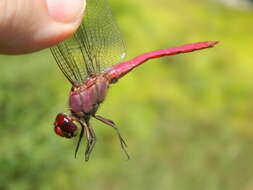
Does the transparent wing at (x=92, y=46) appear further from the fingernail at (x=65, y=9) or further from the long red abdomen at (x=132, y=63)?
the fingernail at (x=65, y=9)

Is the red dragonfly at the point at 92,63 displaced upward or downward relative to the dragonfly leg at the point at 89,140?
upward

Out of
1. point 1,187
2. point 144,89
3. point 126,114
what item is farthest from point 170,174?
point 144,89

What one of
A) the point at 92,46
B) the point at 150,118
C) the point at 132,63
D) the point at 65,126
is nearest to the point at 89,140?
the point at 65,126

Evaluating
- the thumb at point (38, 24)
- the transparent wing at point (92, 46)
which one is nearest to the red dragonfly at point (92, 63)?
the transparent wing at point (92, 46)

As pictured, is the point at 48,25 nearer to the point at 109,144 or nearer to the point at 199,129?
the point at 109,144

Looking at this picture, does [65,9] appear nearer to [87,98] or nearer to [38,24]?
[38,24]

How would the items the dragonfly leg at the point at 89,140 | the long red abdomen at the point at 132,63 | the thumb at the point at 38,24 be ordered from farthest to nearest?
the long red abdomen at the point at 132,63
the dragonfly leg at the point at 89,140
the thumb at the point at 38,24

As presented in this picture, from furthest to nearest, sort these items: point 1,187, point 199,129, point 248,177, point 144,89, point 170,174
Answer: point 144,89, point 199,129, point 248,177, point 170,174, point 1,187

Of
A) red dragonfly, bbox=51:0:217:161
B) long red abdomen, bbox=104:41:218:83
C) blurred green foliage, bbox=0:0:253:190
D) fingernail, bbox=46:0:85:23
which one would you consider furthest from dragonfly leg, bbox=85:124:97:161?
blurred green foliage, bbox=0:0:253:190
